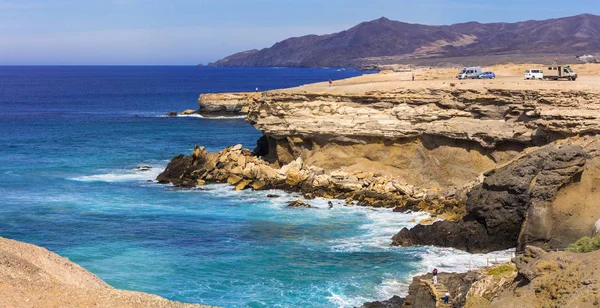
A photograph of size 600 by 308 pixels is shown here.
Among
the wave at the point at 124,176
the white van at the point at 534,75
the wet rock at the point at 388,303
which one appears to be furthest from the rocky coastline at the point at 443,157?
the white van at the point at 534,75

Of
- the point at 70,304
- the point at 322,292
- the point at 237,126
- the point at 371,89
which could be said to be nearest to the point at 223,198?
the point at 371,89

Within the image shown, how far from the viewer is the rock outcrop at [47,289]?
17500 millimetres

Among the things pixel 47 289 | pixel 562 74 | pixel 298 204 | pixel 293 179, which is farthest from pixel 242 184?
pixel 47 289

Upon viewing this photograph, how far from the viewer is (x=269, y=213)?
3766 centimetres

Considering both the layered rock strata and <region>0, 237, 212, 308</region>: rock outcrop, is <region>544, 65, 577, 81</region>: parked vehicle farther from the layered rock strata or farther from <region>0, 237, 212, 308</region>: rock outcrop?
the layered rock strata

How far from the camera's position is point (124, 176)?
157 feet

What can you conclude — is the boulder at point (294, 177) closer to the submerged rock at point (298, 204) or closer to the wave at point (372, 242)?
the wave at point (372, 242)

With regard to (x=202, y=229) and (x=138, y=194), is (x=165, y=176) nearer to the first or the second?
(x=138, y=194)

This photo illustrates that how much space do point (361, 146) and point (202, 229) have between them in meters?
12.0

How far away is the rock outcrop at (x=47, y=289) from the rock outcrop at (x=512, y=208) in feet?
48.2

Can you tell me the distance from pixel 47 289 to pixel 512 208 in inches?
728

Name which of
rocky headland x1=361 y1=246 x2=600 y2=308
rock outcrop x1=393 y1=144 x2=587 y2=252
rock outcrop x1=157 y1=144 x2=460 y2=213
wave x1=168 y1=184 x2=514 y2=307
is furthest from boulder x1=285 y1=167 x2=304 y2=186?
rocky headland x1=361 y1=246 x2=600 y2=308

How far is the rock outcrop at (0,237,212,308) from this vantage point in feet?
57.4

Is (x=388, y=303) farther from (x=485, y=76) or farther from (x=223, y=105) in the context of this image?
(x=223, y=105)
